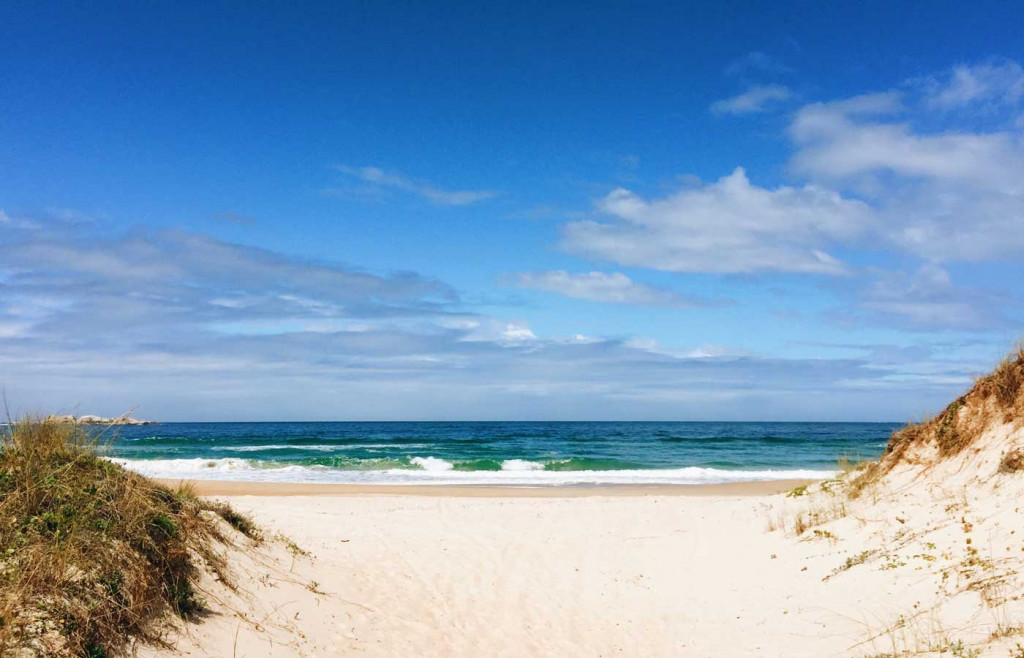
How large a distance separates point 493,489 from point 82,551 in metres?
20.2

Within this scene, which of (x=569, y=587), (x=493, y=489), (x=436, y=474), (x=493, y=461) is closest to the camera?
(x=569, y=587)

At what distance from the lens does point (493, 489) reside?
24984 mm

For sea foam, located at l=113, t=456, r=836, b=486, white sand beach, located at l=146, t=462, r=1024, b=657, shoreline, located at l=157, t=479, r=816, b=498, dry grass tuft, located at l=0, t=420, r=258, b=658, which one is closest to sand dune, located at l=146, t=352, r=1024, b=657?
white sand beach, located at l=146, t=462, r=1024, b=657

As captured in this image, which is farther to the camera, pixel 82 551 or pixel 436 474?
pixel 436 474

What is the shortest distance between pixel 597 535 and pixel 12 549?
10538mm

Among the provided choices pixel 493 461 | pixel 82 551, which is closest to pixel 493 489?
pixel 493 461

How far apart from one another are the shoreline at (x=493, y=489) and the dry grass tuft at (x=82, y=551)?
1558 cm

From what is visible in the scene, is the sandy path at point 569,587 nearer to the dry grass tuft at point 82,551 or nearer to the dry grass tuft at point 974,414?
the dry grass tuft at point 82,551

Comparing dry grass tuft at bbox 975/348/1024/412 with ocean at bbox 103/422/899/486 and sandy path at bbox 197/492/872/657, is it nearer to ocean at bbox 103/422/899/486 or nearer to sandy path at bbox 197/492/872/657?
sandy path at bbox 197/492/872/657

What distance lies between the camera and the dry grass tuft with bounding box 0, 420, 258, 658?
4844mm

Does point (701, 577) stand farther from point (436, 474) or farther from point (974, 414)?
point (436, 474)

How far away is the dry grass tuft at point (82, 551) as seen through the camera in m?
4.84

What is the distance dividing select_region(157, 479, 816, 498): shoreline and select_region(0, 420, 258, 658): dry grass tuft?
51.1 ft

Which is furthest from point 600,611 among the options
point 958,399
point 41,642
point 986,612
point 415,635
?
point 958,399
